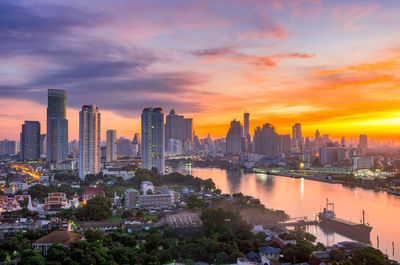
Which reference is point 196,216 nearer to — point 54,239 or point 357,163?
point 54,239

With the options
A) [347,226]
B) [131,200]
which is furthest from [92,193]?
[347,226]

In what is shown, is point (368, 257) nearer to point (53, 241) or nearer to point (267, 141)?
point (53, 241)

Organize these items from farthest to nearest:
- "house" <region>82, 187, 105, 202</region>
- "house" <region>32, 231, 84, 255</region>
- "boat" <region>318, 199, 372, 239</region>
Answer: "house" <region>82, 187, 105, 202</region>, "boat" <region>318, 199, 372, 239</region>, "house" <region>32, 231, 84, 255</region>

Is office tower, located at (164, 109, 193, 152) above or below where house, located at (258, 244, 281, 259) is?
above

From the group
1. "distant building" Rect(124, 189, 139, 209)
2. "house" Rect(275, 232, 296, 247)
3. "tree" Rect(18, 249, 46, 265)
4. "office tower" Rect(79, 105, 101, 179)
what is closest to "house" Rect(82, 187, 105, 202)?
"distant building" Rect(124, 189, 139, 209)

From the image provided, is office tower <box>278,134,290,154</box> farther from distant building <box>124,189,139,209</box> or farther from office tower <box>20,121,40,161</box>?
distant building <box>124,189,139,209</box>

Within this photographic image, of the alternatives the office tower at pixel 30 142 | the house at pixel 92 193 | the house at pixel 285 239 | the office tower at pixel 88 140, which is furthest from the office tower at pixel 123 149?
the house at pixel 285 239
